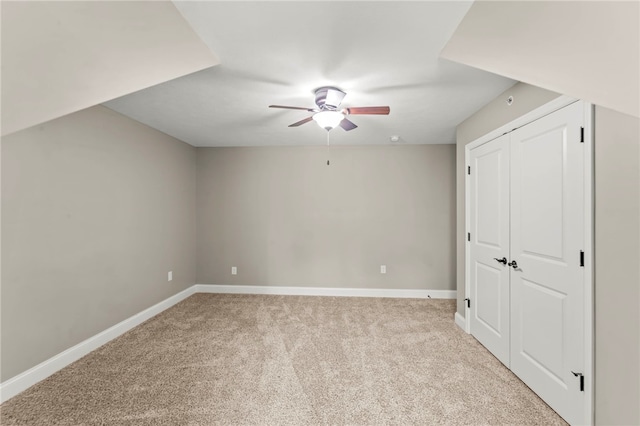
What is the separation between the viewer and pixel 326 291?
451 cm

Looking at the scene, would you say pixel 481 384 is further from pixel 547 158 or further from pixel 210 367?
pixel 210 367

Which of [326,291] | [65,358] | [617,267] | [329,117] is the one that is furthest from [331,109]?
[65,358]

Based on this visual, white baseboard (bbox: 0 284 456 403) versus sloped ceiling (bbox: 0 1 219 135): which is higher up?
sloped ceiling (bbox: 0 1 219 135)

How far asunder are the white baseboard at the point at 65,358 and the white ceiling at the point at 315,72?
234cm

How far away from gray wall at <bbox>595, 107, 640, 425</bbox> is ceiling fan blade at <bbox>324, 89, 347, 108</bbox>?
1690 mm

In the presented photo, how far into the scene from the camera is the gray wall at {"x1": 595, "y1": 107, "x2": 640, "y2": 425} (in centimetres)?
139

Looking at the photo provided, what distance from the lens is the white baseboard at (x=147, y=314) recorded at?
208cm

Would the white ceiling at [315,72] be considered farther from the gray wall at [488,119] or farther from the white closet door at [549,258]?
the white closet door at [549,258]

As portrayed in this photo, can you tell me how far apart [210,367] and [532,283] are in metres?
2.74

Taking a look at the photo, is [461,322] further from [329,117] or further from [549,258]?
[329,117]

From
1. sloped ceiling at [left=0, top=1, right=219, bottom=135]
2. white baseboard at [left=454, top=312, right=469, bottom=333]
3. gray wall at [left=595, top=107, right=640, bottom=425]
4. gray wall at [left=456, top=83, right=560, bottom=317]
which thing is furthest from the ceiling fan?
white baseboard at [left=454, top=312, right=469, bottom=333]

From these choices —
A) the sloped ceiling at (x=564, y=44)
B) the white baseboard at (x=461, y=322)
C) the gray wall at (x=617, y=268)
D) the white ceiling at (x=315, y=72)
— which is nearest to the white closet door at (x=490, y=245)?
the white baseboard at (x=461, y=322)

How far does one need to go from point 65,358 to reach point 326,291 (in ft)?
10.3

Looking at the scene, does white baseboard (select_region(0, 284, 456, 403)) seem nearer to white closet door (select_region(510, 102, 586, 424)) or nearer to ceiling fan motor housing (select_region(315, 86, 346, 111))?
white closet door (select_region(510, 102, 586, 424))
